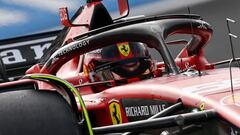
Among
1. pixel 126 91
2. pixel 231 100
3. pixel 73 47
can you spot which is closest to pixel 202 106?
pixel 231 100

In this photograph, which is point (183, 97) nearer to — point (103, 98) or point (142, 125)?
point (142, 125)

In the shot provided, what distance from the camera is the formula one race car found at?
6.29ft

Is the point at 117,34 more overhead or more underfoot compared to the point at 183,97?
more overhead

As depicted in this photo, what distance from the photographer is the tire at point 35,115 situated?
196 centimetres

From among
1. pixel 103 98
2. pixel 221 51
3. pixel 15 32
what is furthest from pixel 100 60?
pixel 15 32

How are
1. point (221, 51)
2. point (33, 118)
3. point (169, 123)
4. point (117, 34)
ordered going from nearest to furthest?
point (169, 123)
point (33, 118)
point (117, 34)
point (221, 51)

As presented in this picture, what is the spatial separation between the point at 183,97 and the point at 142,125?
23 centimetres

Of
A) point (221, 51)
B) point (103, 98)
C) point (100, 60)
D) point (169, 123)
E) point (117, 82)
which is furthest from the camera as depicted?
point (221, 51)

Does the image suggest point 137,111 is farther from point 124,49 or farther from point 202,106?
point 124,49

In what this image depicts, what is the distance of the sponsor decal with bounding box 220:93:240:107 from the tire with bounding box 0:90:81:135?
54 cm

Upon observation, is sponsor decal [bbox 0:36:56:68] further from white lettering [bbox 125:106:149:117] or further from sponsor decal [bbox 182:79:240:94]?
sponsor decal [bbox 182:79:240:94]

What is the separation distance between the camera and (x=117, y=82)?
2969 mm

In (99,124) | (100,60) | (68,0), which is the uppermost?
(68,0)

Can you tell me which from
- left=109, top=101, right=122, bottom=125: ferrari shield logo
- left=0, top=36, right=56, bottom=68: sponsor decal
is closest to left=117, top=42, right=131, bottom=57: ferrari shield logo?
left=109, top=101, right=122, bottom=125: ferrari shield logo
